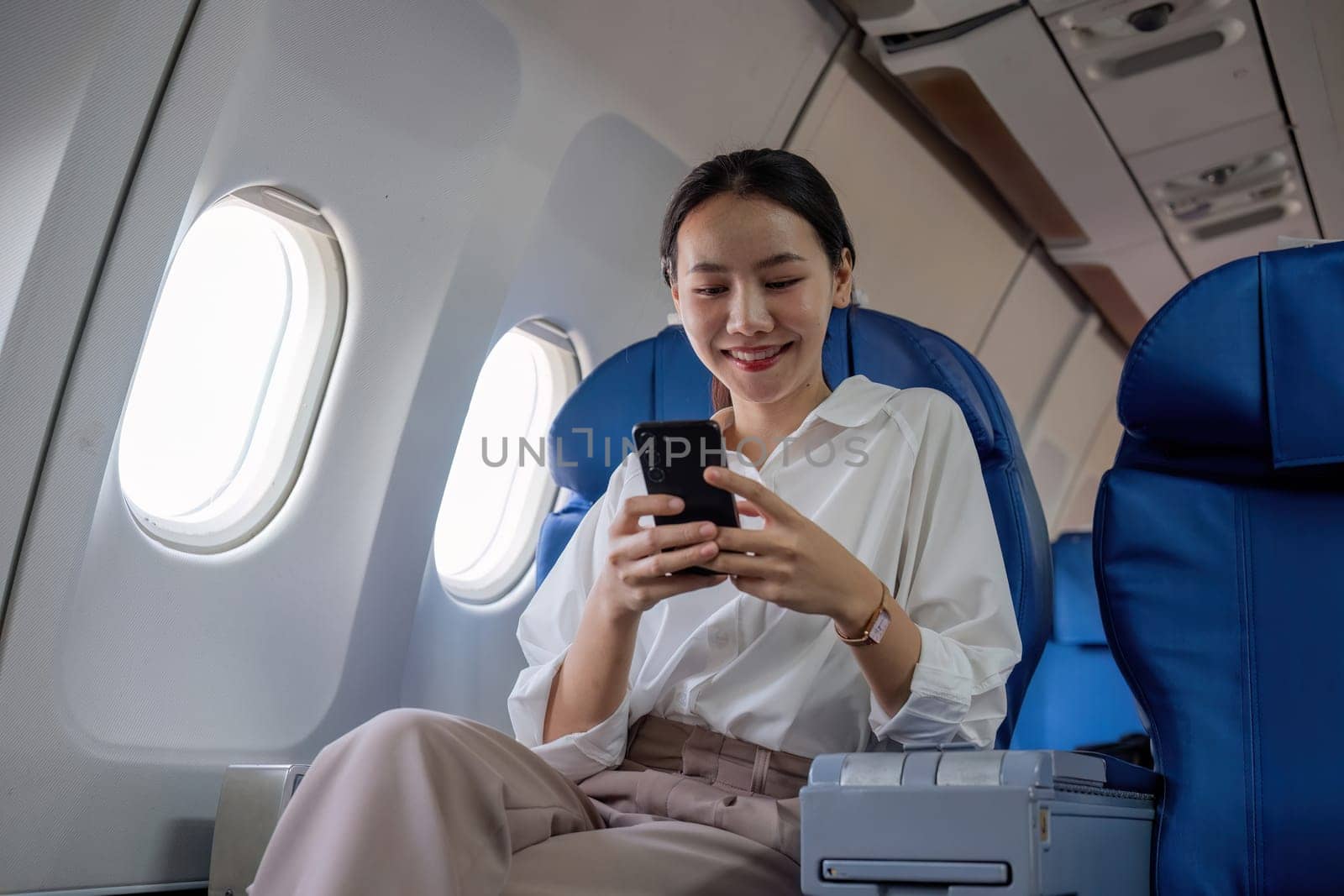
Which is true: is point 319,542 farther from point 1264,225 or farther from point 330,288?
point 1264,225

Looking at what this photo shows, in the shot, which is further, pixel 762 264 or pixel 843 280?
pixel 843 280

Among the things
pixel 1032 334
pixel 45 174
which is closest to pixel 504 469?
pixel 45 174

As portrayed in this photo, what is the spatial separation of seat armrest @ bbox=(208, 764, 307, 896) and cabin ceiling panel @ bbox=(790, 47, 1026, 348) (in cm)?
249

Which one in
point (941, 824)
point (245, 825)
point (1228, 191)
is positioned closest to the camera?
point (941, 824)

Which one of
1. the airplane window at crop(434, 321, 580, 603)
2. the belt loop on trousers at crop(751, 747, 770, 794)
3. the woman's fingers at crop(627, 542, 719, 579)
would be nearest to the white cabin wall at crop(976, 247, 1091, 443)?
the airplane window at crop(434, 321, 580, 603)

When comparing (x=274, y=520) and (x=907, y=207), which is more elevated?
(x=907, y=207)

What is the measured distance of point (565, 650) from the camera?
1975 mm

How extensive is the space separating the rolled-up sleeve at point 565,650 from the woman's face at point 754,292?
36cm

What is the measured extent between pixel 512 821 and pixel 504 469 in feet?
8.00

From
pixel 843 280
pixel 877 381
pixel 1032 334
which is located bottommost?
pixel 877 381

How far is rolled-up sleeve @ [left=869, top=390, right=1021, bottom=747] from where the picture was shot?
167cm

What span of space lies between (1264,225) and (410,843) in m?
4.94

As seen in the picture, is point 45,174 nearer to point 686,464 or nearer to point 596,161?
point 686,464

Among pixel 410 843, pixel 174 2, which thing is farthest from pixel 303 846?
pixel 174 2
